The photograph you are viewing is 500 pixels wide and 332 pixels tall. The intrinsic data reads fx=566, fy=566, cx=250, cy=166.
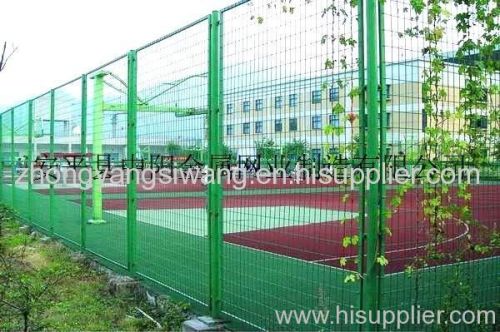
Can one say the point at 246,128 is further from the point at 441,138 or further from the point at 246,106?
the point at 441,138

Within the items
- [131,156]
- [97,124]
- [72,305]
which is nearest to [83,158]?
[97,124]

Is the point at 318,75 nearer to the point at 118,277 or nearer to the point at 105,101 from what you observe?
the point at 118,277

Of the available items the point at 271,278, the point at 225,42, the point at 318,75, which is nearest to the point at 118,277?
the point at 271,278

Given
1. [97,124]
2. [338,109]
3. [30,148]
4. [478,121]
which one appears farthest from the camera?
[30,148]

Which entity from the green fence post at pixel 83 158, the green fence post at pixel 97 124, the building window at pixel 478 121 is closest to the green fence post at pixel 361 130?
the building window at pixel 478 121

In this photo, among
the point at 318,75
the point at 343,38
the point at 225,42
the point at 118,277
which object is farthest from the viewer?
the point at 118,277

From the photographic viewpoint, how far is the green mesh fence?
12.2ft

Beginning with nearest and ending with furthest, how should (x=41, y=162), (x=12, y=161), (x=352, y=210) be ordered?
(x=352, y=210) → (x=41, y=162) → (x=12, y=161)

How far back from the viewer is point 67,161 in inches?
397

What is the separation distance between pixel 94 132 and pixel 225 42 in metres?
4.34

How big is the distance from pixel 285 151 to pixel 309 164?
13.4 inches

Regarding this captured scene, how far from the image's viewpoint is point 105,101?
8.44 meters

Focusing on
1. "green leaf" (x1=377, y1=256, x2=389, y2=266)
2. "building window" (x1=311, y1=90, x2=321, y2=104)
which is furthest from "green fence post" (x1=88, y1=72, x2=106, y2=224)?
"green leaf" (x1=377, y1=256, x2=389, y2=266)

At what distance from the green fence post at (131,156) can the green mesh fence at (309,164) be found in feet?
0.08
